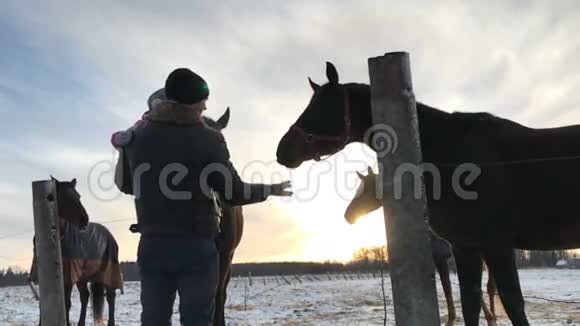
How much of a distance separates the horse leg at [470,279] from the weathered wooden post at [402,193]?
214cm

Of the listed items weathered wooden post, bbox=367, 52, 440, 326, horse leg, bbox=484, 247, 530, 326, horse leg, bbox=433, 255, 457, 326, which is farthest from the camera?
horse leg, bbox=433, 255, 457, 326

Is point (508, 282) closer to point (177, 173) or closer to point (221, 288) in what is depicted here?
point (177, 173)

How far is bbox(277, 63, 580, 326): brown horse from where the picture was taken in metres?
3.99

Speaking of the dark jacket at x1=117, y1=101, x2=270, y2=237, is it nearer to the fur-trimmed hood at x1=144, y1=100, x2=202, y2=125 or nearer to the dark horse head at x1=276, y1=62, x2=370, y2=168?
the fur-trimmed hood at x1=144, y1=100, x2=202, y2=125

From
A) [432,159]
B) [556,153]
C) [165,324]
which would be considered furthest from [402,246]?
[556,153]

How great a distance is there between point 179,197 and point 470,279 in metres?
3.02

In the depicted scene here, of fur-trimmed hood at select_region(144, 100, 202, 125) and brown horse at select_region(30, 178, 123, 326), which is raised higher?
fur-trimmed hood at select_region(144, 100, 202, 125)

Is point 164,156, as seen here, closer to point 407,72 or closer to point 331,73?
point 407,72

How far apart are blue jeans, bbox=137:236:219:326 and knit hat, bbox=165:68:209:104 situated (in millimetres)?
757

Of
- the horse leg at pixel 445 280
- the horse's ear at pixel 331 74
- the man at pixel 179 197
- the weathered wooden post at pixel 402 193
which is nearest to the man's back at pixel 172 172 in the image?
the man at pixel 179 197

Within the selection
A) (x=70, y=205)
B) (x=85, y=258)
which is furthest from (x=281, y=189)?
(x=85, y=258)

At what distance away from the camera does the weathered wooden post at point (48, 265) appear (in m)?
4.52

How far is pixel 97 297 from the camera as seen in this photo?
34.8 ft

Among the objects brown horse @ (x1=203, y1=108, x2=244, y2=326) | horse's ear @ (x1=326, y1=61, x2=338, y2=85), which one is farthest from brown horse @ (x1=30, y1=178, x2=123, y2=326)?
horse's ear @ (x1=326, y1=61, x2=338, y2=85)
